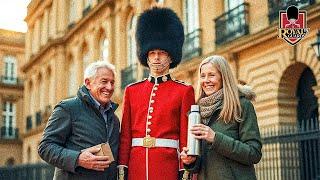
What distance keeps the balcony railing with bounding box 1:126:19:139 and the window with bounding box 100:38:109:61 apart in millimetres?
17905

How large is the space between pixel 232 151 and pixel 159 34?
1.75 metres

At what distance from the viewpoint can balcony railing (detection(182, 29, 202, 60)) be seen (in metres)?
17.8

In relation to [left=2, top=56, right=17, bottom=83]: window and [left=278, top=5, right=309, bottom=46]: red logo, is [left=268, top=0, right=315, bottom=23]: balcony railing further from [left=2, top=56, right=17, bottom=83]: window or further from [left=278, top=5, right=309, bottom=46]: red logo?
[left=2, top=56, right=17, bottom=83]: window

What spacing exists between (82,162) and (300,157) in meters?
6.39

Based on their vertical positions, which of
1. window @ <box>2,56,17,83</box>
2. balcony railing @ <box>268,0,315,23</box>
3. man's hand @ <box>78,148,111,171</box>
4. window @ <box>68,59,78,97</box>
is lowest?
man's hand @ <box>78,148,111,171</box>

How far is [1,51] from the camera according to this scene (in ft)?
141

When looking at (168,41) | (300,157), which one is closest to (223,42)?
(300,157)

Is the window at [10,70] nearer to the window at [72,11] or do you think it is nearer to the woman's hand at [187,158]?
the window at [72,11]

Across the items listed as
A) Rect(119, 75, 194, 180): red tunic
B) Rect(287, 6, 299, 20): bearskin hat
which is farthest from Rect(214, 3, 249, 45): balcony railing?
Rect(119, 75, 194, 180): red tunic

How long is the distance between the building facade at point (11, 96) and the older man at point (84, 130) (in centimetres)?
3742

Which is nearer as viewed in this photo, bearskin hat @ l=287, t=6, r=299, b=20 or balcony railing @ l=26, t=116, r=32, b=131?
bearskin hat @ l=287, t=6, r=299, b=20

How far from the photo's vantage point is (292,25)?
12.8 metres

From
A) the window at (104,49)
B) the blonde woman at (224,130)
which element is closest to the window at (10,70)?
the window at (104,49)

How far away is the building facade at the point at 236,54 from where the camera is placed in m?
10.9
